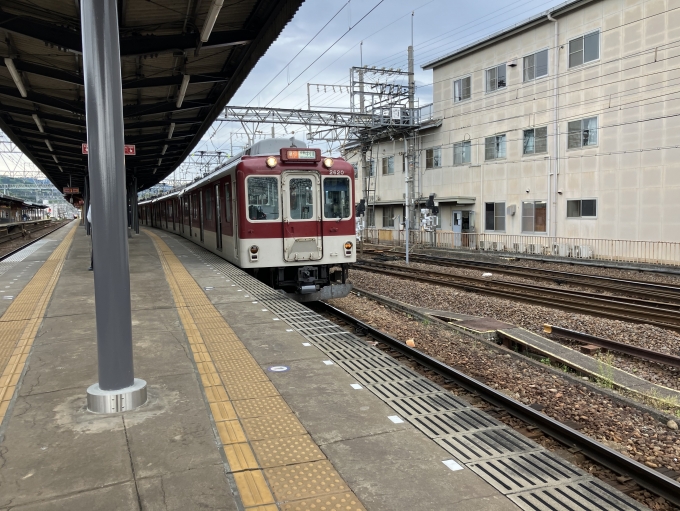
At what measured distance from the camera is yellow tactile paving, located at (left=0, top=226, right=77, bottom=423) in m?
4.62

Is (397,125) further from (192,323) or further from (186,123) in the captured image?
(192,323)

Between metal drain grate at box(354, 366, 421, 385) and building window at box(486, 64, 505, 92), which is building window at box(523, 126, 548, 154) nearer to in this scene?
building window at box(486, 64, 505, 92)

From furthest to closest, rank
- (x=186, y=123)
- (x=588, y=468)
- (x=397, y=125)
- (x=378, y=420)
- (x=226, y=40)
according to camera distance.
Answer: (x=397, y=125)
(x=186, y=123)
(x=226, y=40)
(x=588, y=468)
(x=378, y=420)

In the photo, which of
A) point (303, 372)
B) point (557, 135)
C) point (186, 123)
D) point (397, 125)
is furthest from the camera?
point (397, 125)

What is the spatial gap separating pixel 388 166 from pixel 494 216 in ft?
34.7

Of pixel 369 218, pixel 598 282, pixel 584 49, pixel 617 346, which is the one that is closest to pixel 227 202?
pixel 617 346

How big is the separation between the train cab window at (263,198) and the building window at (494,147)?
18949 millimetres

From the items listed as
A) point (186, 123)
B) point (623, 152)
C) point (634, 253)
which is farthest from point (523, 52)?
point (186, 123)

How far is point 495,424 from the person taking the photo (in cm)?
389

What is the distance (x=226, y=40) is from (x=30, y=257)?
11.0m

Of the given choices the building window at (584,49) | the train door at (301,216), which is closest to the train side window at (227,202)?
the train door at (301,216)

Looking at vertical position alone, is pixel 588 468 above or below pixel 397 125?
below

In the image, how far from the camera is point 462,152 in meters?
28.4

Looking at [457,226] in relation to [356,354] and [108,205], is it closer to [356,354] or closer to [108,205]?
[356,354]
